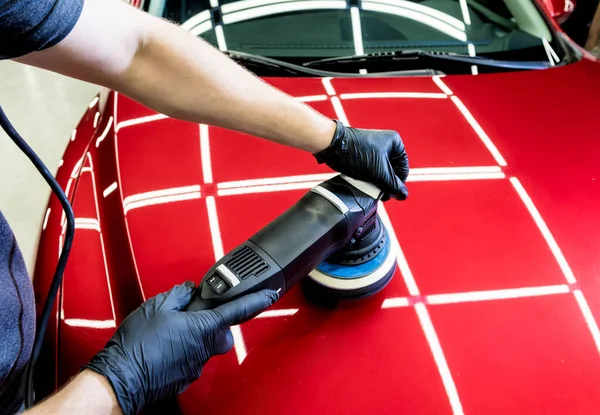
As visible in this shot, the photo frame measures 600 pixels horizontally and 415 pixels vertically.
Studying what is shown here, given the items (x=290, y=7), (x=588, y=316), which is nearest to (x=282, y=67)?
(x=290, y=7)

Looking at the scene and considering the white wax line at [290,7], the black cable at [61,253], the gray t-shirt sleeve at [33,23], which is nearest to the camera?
the gray t-shirt sleeve at [33,23]

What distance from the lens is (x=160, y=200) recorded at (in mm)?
1090

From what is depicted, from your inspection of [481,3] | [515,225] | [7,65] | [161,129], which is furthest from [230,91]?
[7,65]

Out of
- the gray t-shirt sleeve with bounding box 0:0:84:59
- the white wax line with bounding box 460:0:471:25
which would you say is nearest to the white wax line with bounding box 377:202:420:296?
the gray t-shirt sleeve with bounding box 0:0:84:59

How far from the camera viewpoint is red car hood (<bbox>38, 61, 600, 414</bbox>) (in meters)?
0.82

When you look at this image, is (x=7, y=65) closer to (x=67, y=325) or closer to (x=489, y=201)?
(x=67, y=325)

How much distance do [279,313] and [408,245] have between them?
30 centimetres

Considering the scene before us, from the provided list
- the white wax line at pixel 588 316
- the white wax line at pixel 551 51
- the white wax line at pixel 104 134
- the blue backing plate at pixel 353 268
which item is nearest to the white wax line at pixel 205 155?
the white wax line at pixel 104 134

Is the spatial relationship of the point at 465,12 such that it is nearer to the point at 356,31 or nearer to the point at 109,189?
the point at 356,31

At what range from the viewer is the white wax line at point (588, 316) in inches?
34.4

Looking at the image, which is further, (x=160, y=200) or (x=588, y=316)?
(x=160, y=200)

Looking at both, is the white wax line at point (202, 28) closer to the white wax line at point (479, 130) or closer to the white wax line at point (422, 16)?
the white wax line at point (422, 16)

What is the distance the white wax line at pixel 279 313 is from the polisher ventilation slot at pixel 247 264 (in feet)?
0.39

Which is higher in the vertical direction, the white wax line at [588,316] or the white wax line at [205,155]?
the white wax line at [205,155]
